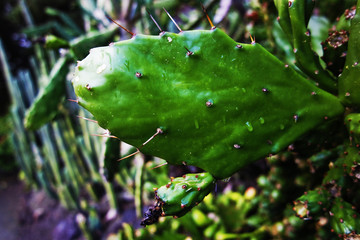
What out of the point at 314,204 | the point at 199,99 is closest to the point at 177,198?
the point at 199,99

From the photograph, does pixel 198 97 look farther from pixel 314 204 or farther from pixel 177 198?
pixel 314 204

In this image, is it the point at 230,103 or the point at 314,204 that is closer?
the point at 230,103

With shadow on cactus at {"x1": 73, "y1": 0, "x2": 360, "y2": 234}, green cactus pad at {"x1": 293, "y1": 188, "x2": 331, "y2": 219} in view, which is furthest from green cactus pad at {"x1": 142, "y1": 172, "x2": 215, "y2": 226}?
green cactus pad at {"x1": 293, "y1": 188, "x2": 331, "y2": 219}

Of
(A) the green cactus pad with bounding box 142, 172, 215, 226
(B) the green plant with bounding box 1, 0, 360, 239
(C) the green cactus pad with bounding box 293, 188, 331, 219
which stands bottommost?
(C) the green cactus pad with bounding box 293, 188, 331, 219

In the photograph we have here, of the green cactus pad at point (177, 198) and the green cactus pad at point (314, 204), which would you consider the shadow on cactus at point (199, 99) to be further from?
the green cactus pad at point (314, 204)

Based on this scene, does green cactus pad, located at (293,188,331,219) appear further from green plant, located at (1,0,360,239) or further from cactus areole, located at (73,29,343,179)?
cactus areole, located at (73,29,343,179)

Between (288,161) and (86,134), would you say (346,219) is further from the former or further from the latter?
(86,134)

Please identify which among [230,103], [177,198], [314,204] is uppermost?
[230,103]

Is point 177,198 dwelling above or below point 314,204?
above
